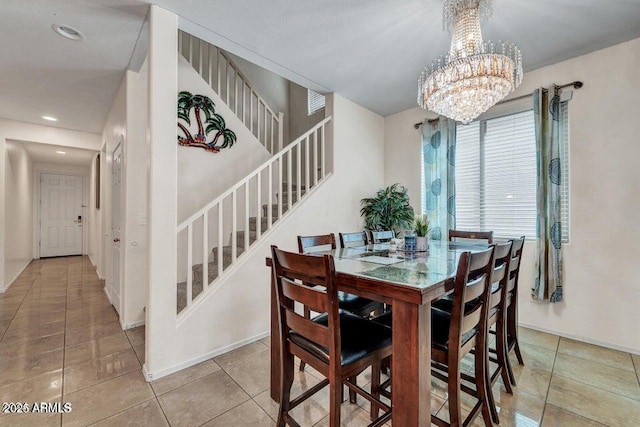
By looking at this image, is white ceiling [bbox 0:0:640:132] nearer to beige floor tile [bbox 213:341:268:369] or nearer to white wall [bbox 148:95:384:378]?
white wall [bbox 148:95:384:378]

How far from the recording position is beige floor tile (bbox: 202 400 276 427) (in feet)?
5.15

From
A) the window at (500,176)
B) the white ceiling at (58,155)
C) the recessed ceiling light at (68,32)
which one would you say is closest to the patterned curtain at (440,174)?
the window at (500,176)

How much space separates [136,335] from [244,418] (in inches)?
69.2

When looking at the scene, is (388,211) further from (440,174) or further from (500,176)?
(500,176)

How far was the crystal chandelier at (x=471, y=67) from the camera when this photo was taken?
1.89 metres

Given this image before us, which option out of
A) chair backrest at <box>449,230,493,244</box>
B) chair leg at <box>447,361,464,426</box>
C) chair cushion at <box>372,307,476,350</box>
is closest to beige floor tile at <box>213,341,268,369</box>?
chair cushion at <box>372,307,476,350</box>

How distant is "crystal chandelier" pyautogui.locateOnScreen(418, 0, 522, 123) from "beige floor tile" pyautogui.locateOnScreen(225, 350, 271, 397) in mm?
2535

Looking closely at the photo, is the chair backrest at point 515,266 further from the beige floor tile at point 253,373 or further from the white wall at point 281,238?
the white wall at point 281,238

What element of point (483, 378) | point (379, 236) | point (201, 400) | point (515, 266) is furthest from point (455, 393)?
point (379, 236)

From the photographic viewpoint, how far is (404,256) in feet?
6.40

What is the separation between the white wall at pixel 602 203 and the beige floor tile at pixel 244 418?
2935 mm

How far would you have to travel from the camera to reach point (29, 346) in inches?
96.3

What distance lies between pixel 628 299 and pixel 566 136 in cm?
161

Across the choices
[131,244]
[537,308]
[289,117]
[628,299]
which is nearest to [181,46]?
[289,117]
